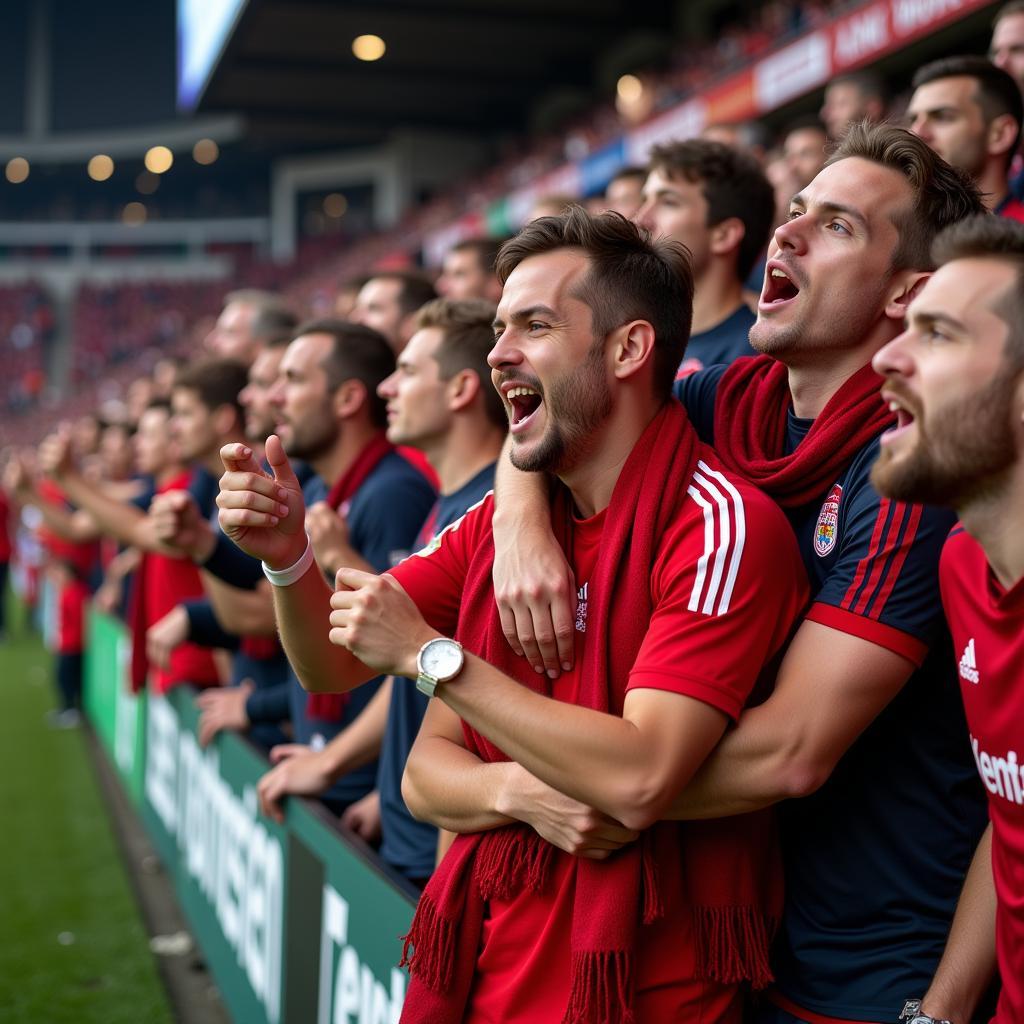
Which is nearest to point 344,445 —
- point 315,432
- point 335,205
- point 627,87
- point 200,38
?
point 315,432

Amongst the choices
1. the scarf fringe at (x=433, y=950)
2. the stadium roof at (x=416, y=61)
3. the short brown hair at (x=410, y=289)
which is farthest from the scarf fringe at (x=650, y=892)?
the stadium roof at (x=416, y=61)

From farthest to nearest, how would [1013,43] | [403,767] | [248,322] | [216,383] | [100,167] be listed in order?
[100,167] < [248,322] < [216,383] < [1013,43] < [403,767]

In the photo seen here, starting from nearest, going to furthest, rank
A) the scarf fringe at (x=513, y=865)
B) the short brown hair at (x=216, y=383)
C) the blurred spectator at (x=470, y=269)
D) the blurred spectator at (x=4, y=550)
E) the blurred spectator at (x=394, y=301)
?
the scarf fringe at (x=513, y=865) < the blurred spectator at (x=394, y=301) < the blurred spectator at (x=470, y=269) < the short brown hair at (x=216, y=383) < the blurred spectator at (x=4, y=550)

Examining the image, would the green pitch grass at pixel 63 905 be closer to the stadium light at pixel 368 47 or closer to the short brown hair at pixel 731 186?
the short brown hair at pixel 731 186

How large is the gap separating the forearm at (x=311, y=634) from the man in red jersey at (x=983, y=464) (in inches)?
42.6

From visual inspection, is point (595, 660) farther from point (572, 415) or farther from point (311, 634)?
point (311, 634)

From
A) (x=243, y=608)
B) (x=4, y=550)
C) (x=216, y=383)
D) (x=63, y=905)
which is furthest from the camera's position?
(x=4, y=550)

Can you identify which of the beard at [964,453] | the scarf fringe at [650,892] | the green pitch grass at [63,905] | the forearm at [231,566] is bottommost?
the green pitch grass at [63,905]

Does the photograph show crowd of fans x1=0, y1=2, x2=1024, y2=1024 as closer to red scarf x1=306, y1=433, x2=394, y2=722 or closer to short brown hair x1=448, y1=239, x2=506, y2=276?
red scarf x1=306, y1=433, x2=394, y2=722

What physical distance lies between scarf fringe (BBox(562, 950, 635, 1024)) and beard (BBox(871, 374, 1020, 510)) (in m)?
0.77

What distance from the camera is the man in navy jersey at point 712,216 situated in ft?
11.8

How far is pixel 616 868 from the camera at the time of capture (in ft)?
6.11

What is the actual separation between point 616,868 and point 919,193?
119 centimetres

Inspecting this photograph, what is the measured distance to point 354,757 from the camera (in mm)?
3316
